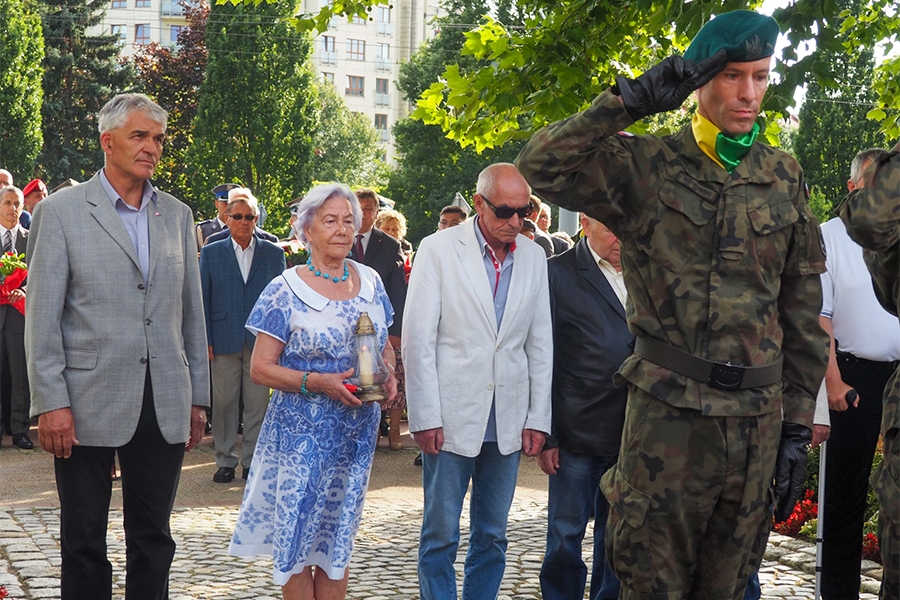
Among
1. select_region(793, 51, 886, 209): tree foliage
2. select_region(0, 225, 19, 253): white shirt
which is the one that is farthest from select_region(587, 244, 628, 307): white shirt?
select_region(793, 51, 886, 209): tree foliage

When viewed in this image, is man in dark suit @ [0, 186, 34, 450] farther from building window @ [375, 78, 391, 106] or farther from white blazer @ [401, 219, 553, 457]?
building window @ [375, 78, 391, 106]

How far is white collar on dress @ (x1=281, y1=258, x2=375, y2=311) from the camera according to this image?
5371mm

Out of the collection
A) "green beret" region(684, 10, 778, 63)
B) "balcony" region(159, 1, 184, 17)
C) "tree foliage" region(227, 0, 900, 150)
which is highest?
"balcony" region(159, 1, 184, 17)

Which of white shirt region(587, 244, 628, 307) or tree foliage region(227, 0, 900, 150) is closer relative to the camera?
white shirt region(587, 244, 628, 307)

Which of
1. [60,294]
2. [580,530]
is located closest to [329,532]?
[580,530]

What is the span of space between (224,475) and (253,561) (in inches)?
119

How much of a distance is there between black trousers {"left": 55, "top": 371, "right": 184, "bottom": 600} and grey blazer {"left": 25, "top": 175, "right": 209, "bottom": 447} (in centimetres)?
8

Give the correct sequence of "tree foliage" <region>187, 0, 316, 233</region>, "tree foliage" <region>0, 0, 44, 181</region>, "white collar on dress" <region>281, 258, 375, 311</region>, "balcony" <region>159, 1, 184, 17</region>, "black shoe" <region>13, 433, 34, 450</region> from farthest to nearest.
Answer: "balcony" <region>159, 1, 184, 17</region> < "tree foliage" <region>187, 0, 316, 233</region> < "tree foliage" <region>0, 0, 44, 181</region> < "black shoe" <region>13, 433, 34, 450</region> < "white collar on dress" <region>281, 258, 375, 311</region>

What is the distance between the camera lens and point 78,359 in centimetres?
489

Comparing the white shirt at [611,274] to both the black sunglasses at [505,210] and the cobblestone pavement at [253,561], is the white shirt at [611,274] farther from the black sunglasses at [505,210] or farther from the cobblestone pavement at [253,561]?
the cobblestone pavement at [253,561]

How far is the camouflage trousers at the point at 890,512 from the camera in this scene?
3.82 metres

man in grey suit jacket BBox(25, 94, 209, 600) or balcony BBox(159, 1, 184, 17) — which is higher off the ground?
balcony BBox(159, 1, 184, 17)

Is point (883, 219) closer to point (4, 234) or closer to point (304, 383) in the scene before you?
point (304, 383)

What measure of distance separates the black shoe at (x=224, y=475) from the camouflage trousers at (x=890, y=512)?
717 cm
